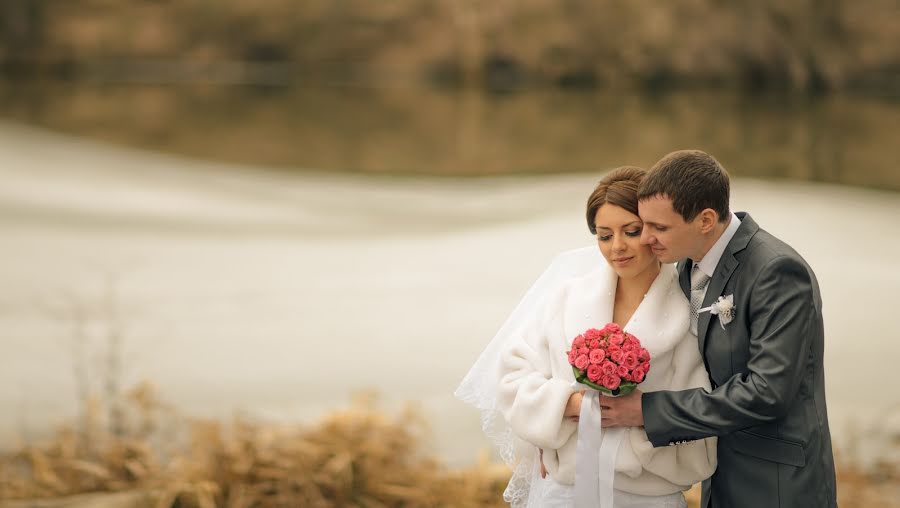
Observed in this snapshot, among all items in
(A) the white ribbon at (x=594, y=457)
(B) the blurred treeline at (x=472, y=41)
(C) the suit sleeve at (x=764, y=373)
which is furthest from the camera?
(B) the blurred treeline at (x=472, y=41)

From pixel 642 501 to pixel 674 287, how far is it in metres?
0.32

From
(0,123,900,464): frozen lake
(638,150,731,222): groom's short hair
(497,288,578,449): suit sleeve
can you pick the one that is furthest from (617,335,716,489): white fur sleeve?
(0,123,900,464): frozen lake

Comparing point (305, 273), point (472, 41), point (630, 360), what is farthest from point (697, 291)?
point (472, 41)

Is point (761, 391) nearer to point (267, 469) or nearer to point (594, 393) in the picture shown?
point (594, 393)

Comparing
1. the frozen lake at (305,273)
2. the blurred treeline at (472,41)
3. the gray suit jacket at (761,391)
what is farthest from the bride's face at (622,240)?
the blurred treeline at (472,41)

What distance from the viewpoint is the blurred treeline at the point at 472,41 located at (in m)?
7.43

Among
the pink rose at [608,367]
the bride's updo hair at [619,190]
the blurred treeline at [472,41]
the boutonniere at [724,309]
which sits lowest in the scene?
the pink rose at [608,367]

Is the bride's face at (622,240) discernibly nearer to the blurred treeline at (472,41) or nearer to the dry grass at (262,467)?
the dry grass at (262,467)

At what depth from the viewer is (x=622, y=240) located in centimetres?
145

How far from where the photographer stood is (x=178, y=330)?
4605 millimetres

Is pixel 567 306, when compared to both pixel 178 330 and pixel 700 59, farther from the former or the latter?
pixel 700 59

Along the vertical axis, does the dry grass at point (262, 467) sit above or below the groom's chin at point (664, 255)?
below

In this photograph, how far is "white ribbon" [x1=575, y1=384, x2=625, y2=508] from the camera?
57.5 inches

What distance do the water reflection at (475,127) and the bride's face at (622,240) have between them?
16.3 feet
